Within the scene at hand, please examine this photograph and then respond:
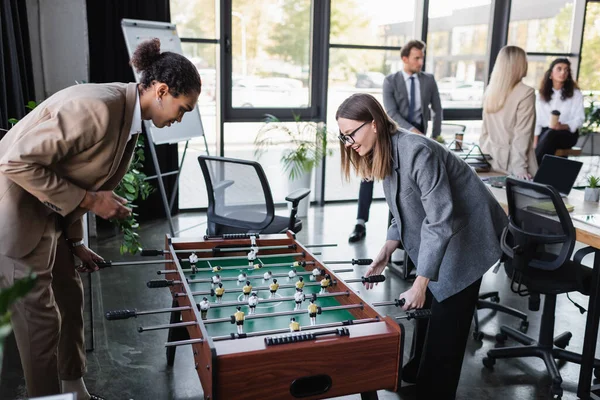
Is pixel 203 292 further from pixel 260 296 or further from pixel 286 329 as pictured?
pixel 286 329

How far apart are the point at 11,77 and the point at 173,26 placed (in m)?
1.62

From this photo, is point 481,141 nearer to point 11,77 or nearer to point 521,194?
point 521,194

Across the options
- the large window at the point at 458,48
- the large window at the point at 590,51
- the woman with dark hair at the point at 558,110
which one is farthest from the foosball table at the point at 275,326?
the large window at the point at 590,51

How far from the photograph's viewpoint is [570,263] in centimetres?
309

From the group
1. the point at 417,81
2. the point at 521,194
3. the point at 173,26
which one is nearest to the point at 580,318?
the point at 521,194

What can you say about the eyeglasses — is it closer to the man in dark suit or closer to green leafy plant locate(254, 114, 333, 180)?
the man in dark suit

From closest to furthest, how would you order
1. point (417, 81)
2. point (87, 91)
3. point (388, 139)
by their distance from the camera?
point (87, 91) → point (388, 139) → point (417, 81)

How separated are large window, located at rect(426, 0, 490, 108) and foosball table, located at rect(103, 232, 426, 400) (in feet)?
15.8

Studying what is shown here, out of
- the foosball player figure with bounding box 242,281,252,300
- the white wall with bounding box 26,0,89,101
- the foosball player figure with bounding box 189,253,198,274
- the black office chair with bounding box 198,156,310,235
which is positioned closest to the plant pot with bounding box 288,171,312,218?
the black office chair with bounding box 198,156,310,235

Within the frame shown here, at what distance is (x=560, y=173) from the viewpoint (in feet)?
12.1

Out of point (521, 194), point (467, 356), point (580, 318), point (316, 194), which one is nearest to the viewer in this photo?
point (521, 194)

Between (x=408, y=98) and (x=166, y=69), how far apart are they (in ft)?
11.4

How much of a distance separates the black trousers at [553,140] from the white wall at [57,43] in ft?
15.3

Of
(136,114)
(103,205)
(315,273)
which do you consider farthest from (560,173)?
(103,205)
